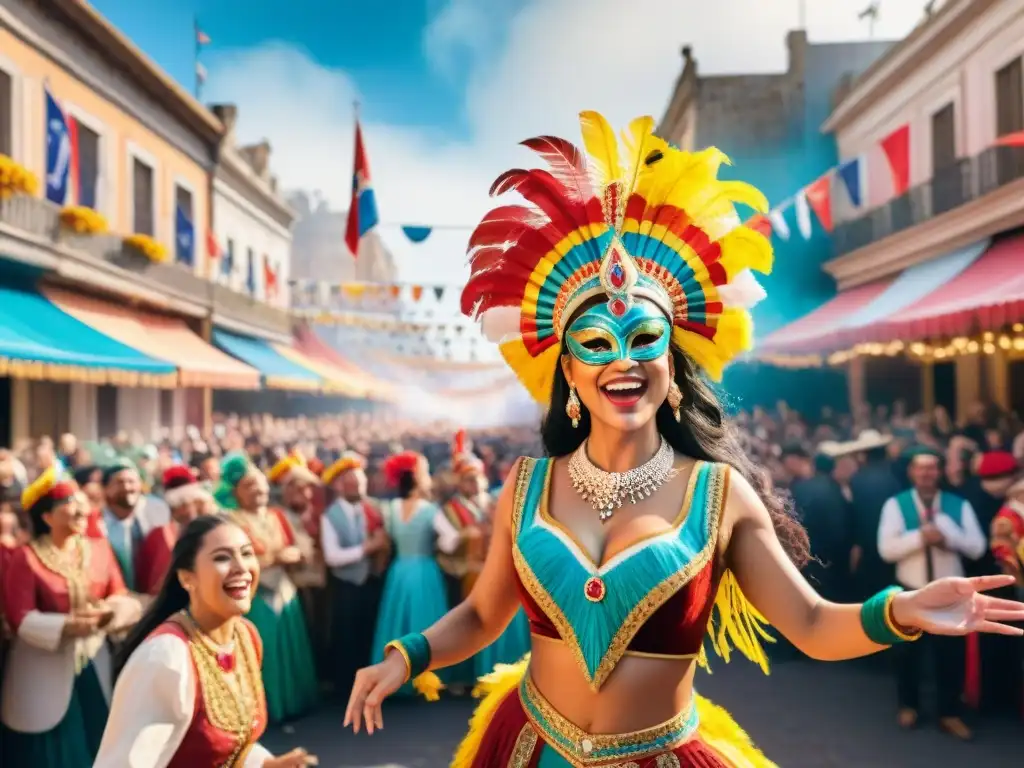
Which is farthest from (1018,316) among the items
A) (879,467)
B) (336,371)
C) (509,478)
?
(336,371)

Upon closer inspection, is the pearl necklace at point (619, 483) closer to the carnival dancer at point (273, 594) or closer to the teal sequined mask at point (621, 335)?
the teal sequined mask at point (621, 335)

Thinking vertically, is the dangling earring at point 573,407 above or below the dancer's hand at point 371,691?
above

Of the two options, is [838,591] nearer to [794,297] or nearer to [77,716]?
[77,716]

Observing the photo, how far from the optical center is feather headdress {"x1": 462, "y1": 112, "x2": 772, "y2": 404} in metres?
2.35

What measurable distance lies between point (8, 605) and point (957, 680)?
5.59m

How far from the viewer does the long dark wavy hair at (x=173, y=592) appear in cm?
262

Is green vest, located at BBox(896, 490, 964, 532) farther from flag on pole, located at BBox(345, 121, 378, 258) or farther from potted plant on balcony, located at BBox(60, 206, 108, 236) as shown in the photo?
potted plant on balcony, located at BBox(60, 206, 108, 236)

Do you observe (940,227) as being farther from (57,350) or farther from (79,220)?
(79,220)

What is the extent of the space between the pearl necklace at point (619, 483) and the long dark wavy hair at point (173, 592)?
1.15 meters

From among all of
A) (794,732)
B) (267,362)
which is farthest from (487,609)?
(267,362)

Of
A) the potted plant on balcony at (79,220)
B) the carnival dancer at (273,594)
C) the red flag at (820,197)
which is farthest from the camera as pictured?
the red flag at (820,197)

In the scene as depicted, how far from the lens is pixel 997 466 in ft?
19.2

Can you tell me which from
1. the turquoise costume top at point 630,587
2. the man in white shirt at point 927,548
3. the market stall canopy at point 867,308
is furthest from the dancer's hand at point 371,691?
the market stall canopy at point 867,308

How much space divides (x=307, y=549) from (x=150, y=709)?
3.76 meters
